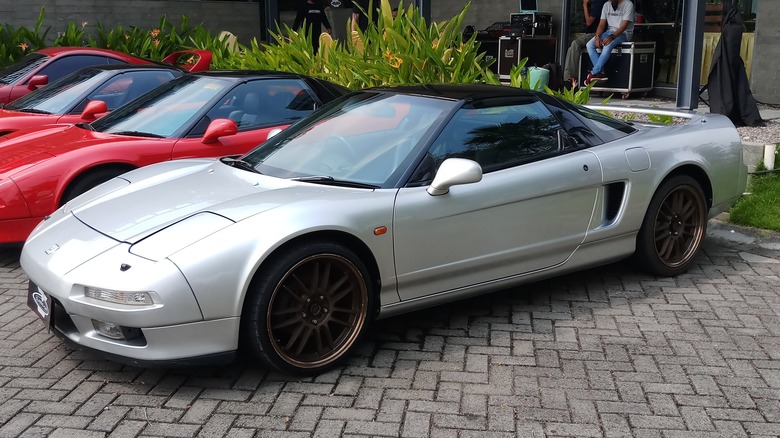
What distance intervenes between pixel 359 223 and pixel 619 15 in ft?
33.9

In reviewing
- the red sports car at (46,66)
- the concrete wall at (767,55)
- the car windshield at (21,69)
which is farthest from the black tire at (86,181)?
the concrete wall at (767,55)

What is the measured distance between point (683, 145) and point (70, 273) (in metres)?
3.69

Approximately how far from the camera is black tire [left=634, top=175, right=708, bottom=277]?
516cm

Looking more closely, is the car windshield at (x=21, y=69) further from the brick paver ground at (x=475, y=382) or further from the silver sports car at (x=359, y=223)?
the silver sports car at (x=359, y=223)

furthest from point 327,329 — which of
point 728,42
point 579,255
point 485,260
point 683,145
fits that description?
point 728,42

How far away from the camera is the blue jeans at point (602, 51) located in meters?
13.1

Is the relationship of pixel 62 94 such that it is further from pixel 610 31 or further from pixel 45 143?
pixel 610 31

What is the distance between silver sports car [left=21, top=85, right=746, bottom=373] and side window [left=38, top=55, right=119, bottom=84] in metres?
6.04

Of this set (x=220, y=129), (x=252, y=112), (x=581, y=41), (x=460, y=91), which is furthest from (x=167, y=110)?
(x=581, y=41)

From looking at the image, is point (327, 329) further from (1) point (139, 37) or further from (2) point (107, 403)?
(1) point (139, 37)

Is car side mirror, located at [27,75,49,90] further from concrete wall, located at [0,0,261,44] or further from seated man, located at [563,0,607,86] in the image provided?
seated man, located at [563,0,607,86]

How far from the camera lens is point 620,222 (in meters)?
4.93

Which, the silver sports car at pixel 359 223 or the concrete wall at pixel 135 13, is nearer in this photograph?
the silver sports car at pixel 359 223

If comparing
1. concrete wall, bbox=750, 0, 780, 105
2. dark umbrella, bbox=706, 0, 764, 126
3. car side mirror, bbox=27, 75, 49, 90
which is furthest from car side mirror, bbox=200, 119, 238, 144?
concrete wall, bbox=750, 0, 780, 105
